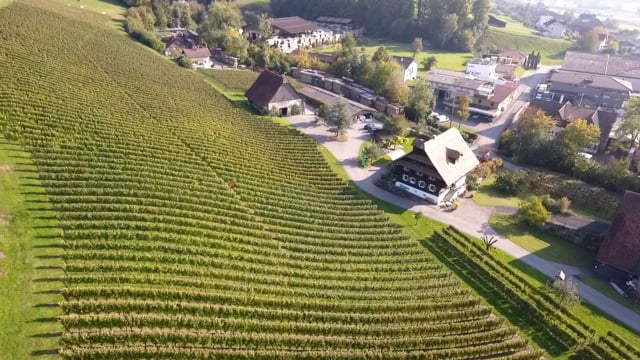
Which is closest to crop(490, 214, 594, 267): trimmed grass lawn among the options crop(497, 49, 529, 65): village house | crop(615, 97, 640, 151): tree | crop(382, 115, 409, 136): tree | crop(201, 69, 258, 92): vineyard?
crop(382, 115, 409, 136): tree

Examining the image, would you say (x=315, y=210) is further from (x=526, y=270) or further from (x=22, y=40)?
(x=22, y=40)

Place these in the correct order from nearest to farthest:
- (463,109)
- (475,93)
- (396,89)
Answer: (463,109) → (396,89) → (475,93)

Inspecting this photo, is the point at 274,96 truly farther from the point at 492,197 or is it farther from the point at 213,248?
the point at 213,248

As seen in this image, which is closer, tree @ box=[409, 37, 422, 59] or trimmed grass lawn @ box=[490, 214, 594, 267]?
trimmed grass lawn @ box=[490, 214, 594, 267]

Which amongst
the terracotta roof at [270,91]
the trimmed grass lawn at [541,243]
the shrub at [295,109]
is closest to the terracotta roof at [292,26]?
the terracotta roof at [270,91]

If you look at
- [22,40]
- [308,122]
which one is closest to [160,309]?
[308,122]

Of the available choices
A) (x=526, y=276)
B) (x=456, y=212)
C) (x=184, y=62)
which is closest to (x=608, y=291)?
(x=526, y=276)

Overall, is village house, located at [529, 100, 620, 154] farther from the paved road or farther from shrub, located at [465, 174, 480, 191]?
the paved road

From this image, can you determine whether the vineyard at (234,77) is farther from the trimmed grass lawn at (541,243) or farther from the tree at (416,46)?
the tree at (416,46)
